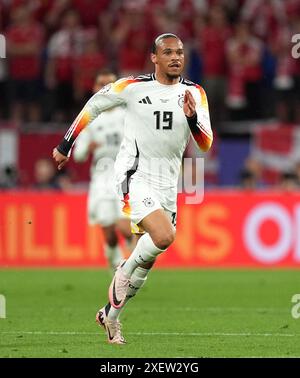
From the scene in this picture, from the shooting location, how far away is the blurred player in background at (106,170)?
50.5 ft

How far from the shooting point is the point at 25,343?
9797 mm

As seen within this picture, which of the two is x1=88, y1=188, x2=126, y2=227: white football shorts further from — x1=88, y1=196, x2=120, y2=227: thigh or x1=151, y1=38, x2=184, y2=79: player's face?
x1=151, y1=38, x2=184, y2=79: player's face

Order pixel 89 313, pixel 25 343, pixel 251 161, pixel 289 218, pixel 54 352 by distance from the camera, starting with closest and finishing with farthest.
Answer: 1. pixel 54 352
2. pixel 25 343
3. pixel 89 313
4. pixel 289 218
5. pixel 251 161

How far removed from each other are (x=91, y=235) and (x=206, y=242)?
1854 millimetres

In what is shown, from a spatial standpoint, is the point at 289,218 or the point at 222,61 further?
the point at 222,61

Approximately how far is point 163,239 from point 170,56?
5.25ft

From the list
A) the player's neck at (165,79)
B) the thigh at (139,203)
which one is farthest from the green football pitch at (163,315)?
the player's neck at (165,79)

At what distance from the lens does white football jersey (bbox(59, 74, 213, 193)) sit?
33.0ft

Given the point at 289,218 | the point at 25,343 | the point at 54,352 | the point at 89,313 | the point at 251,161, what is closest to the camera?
the point at 54,352

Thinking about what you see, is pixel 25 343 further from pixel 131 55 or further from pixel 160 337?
pixel 131 55

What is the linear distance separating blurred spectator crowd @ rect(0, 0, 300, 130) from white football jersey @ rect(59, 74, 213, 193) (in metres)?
10.8

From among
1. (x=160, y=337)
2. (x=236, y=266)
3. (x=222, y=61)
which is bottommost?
(x=236, y=266)

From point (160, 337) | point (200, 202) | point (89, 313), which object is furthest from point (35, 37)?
point (160, 337)

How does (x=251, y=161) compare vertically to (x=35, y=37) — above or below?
below
